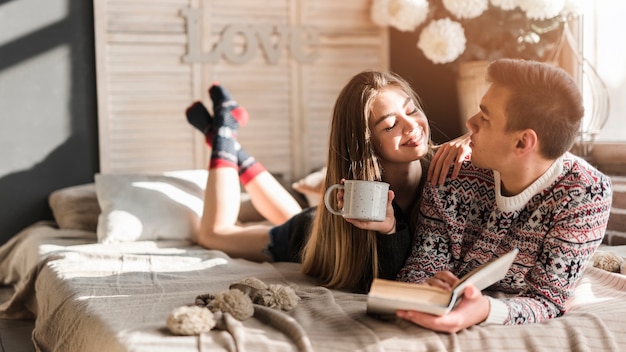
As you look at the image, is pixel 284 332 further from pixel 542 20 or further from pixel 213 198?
pixel 542 20

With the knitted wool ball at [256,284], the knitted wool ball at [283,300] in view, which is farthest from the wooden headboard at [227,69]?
the knitted wool ball at [283,300]

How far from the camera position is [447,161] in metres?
1.86

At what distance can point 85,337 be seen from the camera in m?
1.69

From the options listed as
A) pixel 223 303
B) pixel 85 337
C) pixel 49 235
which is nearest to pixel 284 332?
pixel 223 303

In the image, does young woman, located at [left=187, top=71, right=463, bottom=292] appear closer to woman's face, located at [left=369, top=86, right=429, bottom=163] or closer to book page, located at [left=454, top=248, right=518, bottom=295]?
woman's face, located at [left=369, top=86, right=429, bottom=163]

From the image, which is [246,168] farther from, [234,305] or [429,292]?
[429,292]

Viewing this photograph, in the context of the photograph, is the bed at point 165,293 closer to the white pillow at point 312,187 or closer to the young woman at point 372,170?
the young woman at point 372,170

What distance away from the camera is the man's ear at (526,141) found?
1.62 metres

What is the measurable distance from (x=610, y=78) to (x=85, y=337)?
2.08 m

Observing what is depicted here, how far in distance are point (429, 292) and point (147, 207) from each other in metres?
1.72

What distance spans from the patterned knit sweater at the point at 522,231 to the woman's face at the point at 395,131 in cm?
11

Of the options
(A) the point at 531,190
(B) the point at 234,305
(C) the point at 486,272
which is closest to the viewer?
(C) the point at 486,272

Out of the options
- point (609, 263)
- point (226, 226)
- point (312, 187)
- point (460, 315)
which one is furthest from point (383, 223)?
point (312, 187)

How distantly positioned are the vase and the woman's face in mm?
1172
